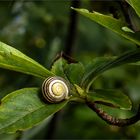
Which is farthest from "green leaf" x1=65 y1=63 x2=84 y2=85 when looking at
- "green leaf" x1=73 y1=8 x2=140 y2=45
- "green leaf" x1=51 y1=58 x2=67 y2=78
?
"green leaf" x1=73 y1=8 x2=140 y2=45

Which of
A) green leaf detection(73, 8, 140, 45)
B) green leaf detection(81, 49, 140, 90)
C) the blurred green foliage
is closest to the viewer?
green leaf detection(73, 8, 140, 45)

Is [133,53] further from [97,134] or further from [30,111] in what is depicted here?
[97,134]

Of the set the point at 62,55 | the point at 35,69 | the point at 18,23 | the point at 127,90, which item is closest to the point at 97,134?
the point at 127,90

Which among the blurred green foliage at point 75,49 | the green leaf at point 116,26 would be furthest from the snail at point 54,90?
the blurred green foliage at point 75,49

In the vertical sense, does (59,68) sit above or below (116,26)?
below

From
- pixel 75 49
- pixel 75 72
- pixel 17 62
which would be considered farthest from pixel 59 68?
pixel 75 49

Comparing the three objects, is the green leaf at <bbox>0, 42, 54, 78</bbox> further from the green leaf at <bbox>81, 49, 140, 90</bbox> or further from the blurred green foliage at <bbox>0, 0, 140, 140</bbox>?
the blurred green foliage at <bbox>0, 0, 140, 140</bbox>

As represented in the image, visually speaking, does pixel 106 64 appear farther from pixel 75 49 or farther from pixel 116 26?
pixel 75 49
